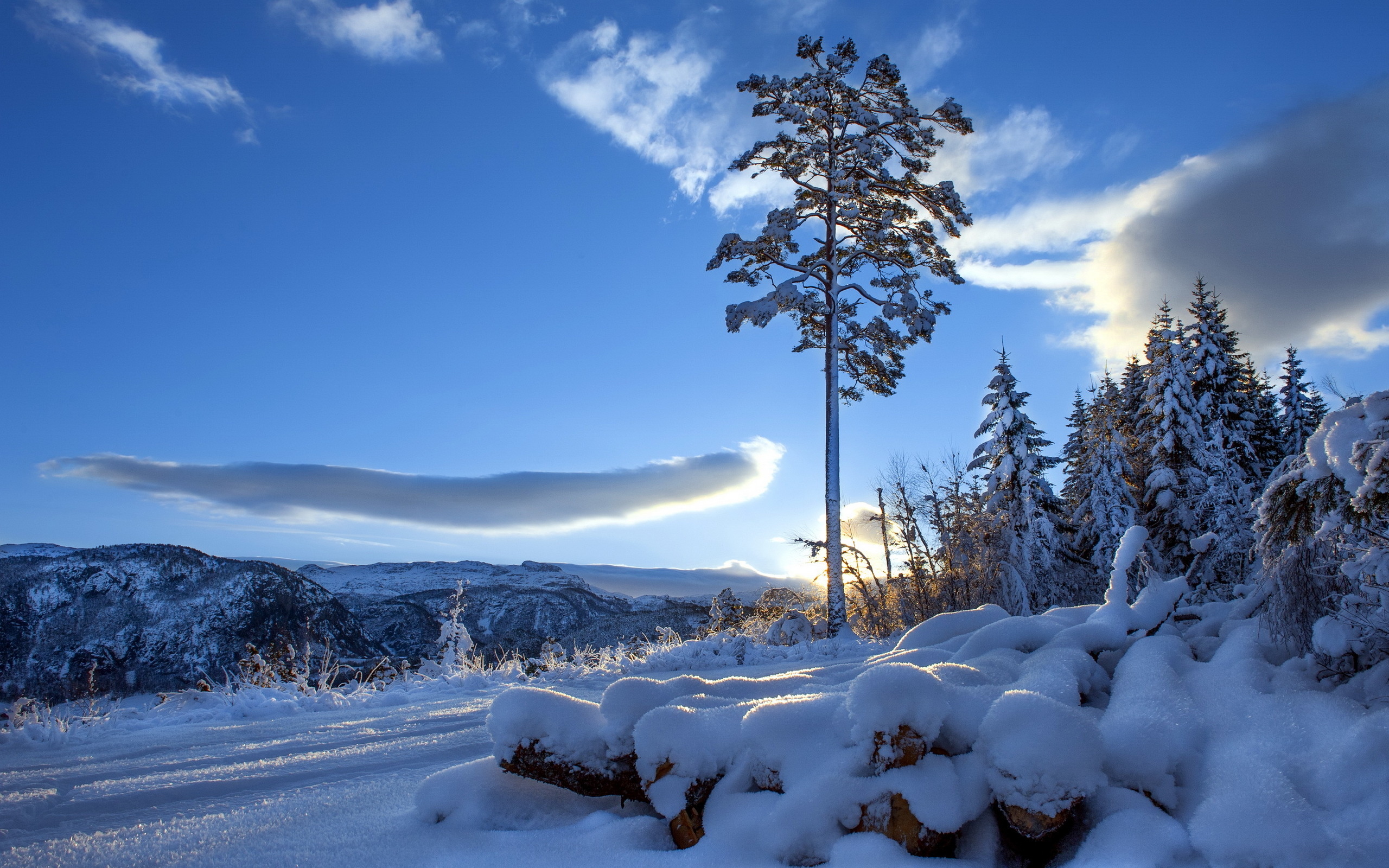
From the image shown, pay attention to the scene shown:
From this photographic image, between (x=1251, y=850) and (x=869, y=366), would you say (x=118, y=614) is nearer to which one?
(x=869, y=366)

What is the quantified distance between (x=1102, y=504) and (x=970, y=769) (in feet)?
71.1

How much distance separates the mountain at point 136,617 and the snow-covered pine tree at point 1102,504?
20.4 meters

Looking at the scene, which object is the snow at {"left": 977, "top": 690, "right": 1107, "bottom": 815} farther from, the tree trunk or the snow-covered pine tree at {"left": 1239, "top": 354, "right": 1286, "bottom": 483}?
the snow-covered pine tree at {"left": 1239, "top": 354, "right": 1286, "bottom": 483}

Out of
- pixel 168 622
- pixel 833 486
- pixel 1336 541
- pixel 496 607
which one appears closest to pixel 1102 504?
pixel 833 486

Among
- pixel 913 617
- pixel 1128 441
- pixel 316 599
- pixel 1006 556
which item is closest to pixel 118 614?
pixel 316 599

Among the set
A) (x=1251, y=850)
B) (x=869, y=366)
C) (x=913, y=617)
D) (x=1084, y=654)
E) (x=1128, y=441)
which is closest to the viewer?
(x=1251, y=850)

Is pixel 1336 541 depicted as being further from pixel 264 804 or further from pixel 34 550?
pixel 34 550

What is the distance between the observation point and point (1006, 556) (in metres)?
17.0

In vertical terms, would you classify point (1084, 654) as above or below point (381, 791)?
above

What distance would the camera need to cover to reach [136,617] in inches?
539

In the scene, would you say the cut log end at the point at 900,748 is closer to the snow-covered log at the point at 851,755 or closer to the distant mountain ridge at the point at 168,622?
the snow-covered log at the point at 851,755

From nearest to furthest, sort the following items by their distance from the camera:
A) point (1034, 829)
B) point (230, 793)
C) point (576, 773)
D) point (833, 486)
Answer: point (1034, 829) → point (576, 773) → point (230, 793) → point (833, 486)

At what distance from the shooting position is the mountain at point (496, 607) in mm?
18469

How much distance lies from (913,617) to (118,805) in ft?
39.5
